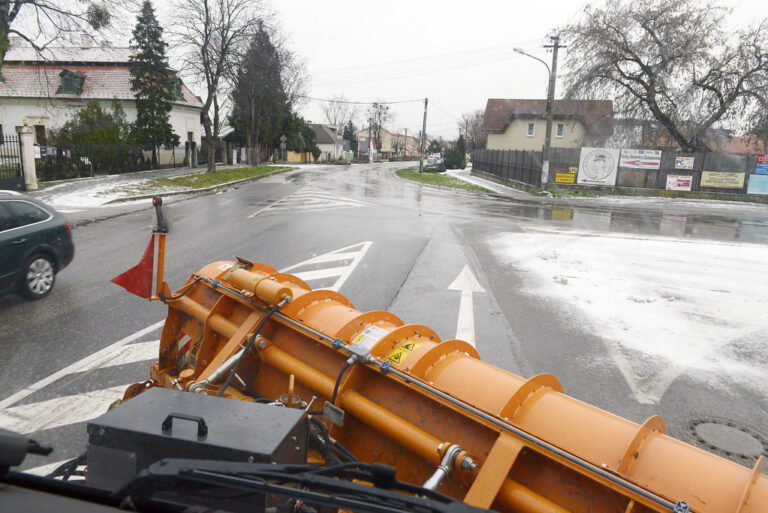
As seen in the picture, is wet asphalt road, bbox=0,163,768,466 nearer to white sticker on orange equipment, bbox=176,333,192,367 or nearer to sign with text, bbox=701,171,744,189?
white sticker on orange equipment, bbox=176,333,192,367

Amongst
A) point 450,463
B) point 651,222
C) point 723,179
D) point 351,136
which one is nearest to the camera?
point 450,463

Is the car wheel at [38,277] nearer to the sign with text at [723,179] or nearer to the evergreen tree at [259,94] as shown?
the evergreen tree at [259,94]

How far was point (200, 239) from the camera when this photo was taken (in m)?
13.0

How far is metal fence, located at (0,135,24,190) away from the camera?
22219 millimetres

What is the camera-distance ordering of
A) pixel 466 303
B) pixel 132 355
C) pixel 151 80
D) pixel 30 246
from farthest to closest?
1. pixel 151 80
2. pixel 466 303
3. pixel 30 246
4. pixel 132 355

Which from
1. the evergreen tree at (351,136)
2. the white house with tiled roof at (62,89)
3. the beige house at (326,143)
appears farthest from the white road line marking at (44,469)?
the evergreen tree at (351,136)

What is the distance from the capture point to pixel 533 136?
2319 inches

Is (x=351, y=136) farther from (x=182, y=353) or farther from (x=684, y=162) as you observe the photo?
(x=182, y=353)

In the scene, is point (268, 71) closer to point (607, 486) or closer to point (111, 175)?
point (111, 175)

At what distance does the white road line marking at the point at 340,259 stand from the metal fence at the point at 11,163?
674 inches

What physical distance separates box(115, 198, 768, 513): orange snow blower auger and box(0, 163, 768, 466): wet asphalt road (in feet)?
5.51

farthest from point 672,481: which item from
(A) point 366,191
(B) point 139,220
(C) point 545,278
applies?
(A) point 366,191

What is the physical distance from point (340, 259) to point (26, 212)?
5473mm

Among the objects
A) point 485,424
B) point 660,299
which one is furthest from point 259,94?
point 485,424
